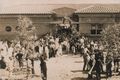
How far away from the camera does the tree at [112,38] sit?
12.4ft

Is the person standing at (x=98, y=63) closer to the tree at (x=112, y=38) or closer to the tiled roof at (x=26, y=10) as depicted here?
the tree at (x=112, y=38)

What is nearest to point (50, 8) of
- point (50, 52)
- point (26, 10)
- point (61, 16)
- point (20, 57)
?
point (61, 16)

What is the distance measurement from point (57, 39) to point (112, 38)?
688 millimetres

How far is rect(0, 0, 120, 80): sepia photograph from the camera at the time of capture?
3850 millimetres

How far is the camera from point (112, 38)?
3799 millimetres

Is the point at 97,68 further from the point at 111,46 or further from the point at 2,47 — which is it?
the point at 2,47

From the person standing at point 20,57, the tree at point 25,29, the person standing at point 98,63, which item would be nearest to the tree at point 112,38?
the person standing at point 98,63

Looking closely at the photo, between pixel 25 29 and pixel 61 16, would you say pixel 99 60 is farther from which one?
pixel 25 29

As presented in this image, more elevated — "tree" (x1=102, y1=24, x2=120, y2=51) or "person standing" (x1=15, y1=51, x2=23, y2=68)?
"tree" (x1=102, y1=24, x2=120, y2=51)

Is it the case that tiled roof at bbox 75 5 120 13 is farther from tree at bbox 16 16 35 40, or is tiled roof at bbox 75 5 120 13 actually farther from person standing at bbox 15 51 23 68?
person standing at bbox 15 51 23 68

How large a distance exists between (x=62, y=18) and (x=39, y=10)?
0.31 metres

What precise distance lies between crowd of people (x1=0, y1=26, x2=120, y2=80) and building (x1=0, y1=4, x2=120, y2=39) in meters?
0.12

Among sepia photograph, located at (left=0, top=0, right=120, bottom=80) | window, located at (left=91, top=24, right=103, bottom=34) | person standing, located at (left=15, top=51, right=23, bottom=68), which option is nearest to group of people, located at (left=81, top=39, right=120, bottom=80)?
sepia photograph, located at (left=0, top=0, right=120, bottom=80)

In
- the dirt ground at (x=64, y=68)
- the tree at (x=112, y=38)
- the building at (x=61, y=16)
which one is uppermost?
the building at (x=61, y=16)
